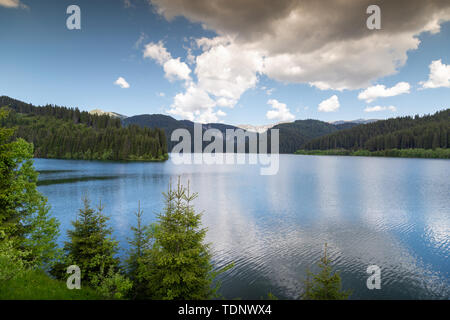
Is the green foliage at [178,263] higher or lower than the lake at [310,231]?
higher

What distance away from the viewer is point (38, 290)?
10289 mm

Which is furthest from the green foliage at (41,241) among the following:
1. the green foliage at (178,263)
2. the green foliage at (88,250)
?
the green foliage at (178,263)

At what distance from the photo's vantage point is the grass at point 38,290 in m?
9.38

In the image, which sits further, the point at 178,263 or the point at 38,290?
the point at 178,263

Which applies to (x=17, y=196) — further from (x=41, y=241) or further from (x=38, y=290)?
(x=38, y=290)

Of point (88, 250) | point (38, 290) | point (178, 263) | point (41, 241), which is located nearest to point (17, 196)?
point (41, 241)

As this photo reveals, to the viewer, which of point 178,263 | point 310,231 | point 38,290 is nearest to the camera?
point 38,290

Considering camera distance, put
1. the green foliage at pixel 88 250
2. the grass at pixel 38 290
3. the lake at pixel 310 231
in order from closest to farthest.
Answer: the grass at pixel 38 290, the green foliage at pixel 88 250, the lake at pixel 310 231

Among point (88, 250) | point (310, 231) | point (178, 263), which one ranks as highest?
point (178, 263)

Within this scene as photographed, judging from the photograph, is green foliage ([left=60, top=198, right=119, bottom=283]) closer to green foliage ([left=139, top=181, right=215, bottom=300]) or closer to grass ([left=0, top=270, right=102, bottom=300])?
grass ([left=0, top=270, right=102, bottom=300])

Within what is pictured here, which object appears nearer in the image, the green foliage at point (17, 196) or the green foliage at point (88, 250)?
the green foliage at point (17, 196)

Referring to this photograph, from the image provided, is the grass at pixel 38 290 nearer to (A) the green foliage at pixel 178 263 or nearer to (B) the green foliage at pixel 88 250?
(B) the green foliage at pixel 88 250

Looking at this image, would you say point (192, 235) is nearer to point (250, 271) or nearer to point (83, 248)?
point (83, 248)
